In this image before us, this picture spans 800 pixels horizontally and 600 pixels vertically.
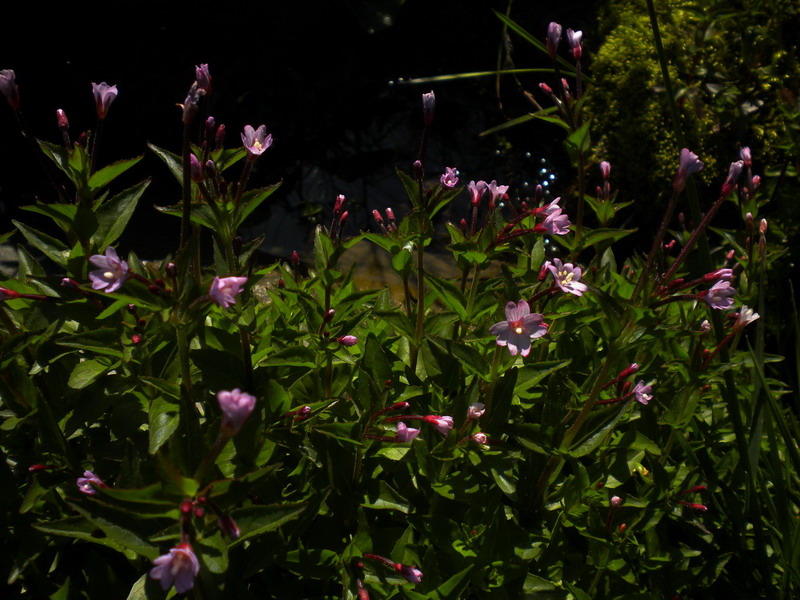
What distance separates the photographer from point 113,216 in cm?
145

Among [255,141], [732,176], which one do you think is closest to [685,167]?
[732,176]

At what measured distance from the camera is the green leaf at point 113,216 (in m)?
1.44

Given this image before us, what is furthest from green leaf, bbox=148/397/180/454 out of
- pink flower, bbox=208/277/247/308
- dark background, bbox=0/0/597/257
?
dark background, bbox=0/0/597/257

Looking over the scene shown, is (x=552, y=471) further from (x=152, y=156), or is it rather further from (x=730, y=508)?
(x=152, y=156)

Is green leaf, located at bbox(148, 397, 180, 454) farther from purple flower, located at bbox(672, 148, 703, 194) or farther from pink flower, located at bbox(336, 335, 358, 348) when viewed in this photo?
purple flower, located at bbox(672, 148, 703, 194)

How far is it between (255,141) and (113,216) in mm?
346

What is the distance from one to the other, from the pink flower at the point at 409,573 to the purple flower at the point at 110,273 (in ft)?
2.35

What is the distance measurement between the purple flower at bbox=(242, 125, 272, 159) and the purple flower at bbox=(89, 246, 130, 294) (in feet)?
1.23

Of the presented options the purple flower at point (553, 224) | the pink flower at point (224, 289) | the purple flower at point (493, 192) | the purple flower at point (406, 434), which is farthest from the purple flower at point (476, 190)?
the pink flower at point (224, 289)

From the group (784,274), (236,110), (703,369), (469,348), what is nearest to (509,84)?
(236,110)

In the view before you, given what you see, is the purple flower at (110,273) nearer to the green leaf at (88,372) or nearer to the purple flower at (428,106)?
the green leaf at (88,372)

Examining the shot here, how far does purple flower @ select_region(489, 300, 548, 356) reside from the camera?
4.32 feet

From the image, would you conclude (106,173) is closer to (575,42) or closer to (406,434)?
(406,434)

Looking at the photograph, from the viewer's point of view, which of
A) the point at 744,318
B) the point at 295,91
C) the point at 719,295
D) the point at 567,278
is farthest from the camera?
the point at 295,91
